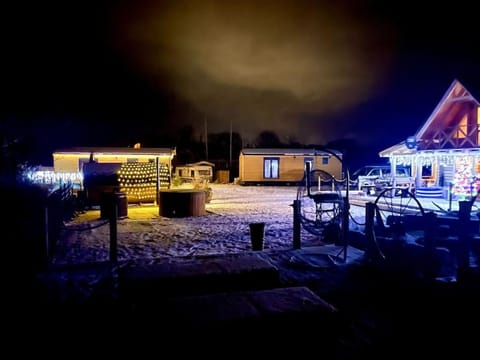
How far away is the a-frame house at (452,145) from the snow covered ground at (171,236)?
8.13 m

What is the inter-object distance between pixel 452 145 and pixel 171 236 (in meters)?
16.2

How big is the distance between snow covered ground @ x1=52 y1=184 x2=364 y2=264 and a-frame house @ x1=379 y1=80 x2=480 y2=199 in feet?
26.7

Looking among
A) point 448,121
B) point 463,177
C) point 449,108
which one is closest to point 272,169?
point 448,121

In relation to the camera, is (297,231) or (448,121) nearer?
(297,231)

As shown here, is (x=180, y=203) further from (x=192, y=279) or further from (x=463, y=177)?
(x=463, y=177)

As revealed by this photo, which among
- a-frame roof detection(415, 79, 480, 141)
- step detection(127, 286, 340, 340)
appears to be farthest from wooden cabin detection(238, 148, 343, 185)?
step detection(127, 286, 340, 340)

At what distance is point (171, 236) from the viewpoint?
982cm

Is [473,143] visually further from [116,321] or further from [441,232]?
[116,321]

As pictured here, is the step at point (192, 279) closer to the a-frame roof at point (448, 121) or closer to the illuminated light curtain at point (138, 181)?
the illuminated light curtain at point (138, 181)

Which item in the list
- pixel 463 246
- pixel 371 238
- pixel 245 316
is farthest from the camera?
pixel 371 238

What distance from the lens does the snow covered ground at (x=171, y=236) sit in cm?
786

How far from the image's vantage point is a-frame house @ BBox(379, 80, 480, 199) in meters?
18.6

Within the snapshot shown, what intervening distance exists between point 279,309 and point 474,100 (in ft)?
63.6

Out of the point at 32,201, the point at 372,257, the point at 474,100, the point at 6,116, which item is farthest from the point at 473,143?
the point at 6,116
